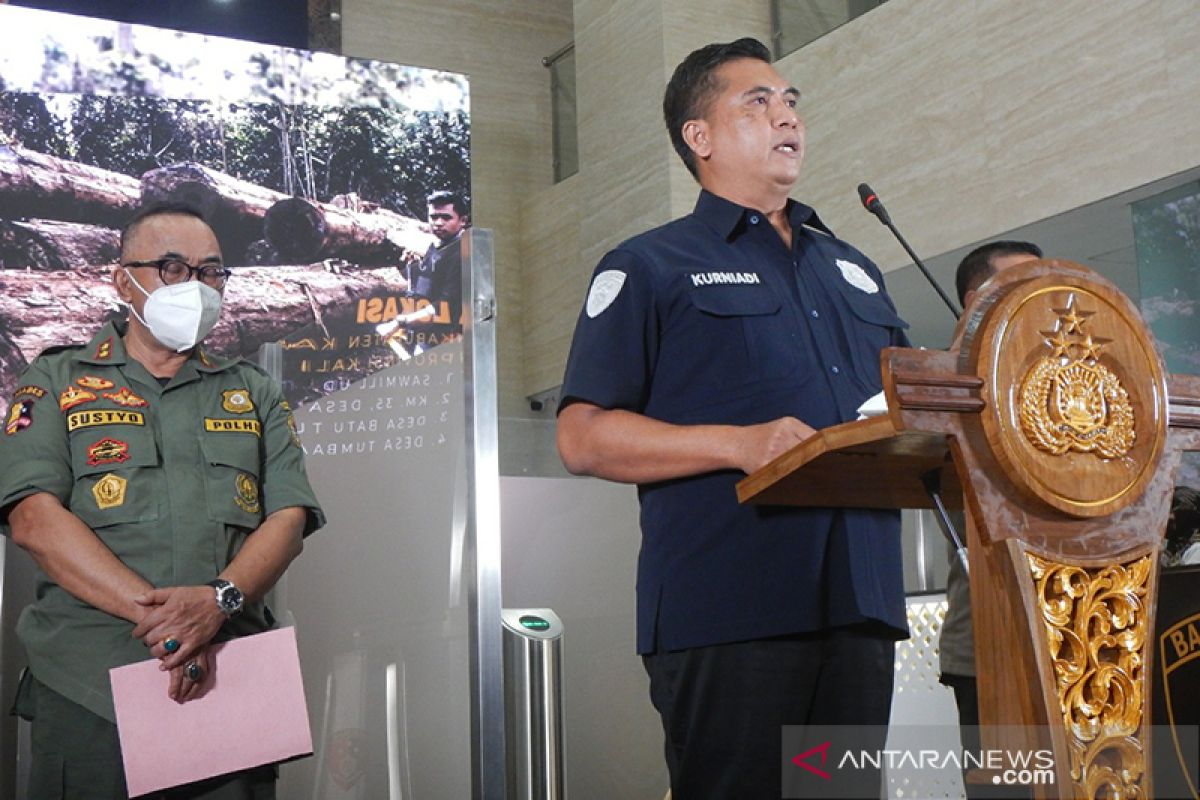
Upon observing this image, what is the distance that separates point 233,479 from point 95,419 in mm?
232

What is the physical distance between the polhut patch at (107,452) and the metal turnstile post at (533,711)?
1174mm

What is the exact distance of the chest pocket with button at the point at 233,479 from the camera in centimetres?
236

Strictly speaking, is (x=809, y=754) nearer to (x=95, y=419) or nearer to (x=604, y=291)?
(x=604, y=291)

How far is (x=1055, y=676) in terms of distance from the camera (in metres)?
1.22

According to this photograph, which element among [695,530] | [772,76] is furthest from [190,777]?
[772,76]

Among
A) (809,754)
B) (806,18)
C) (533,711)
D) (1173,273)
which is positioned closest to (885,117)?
(806,18)

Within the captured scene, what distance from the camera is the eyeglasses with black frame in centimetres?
256

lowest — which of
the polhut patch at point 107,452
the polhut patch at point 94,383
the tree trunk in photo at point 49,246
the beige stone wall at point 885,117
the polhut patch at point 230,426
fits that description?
the polhut patch at point 107,452

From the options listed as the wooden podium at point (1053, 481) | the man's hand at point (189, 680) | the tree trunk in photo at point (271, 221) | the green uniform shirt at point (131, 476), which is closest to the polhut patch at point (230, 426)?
the green uniform shirt at point (131, 476)

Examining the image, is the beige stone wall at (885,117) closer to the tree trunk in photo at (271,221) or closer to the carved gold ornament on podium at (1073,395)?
the tree trunk in photo at (271,221)

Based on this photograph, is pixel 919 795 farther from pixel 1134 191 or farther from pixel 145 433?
pixel 1134 191

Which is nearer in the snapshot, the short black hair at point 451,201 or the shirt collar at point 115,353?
the shirt collar at point 115,353

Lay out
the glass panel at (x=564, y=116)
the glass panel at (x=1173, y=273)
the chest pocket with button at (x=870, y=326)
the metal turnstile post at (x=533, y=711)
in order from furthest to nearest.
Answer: the glass panel at (x=564, y=116) < the glass panel at (x=1173, y=273) < the metal turnstile post at (x=533, y=711) < the chest pocket with button at (x=870, y=326)

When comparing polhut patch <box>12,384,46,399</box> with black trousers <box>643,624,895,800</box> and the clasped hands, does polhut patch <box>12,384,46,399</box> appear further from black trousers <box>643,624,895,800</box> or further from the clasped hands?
black trousers <box>643,624,895,800</box>
